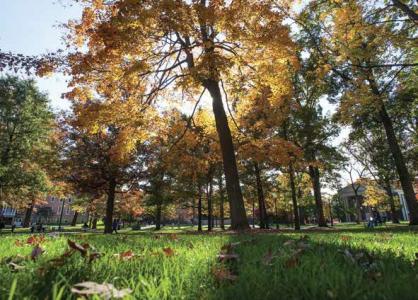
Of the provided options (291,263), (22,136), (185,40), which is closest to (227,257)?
(291,263)

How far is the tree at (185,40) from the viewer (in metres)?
9.64

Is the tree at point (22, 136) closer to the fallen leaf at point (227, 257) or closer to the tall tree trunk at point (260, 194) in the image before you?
the tall tree trunk at point (260, 194)

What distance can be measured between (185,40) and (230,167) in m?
5.43

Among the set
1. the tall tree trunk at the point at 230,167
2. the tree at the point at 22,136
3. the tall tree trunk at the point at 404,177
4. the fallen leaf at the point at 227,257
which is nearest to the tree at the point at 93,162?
the tree at the point at 22,136

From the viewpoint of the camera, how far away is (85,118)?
1151 centimetres

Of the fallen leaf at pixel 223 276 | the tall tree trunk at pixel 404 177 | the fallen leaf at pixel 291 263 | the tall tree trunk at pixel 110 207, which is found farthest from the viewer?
the tall tree trunk at pixel 110 207

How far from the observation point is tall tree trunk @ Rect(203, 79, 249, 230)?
37.2 feet

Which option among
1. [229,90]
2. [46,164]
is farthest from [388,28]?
[46,164]

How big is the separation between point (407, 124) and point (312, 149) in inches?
403

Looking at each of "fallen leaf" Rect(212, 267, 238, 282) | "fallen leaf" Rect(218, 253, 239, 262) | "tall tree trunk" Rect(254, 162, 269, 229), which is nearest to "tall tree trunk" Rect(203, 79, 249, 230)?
"fallen leaf" Rect(218, 253, 239, 262)

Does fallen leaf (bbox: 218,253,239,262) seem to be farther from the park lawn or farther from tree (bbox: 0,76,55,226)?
tree (bbox: 0,76,55,226)

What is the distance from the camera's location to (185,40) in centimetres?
1334

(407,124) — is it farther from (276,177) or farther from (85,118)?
(85,118)

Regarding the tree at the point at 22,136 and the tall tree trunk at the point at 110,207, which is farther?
the tree at the point at 22,136
